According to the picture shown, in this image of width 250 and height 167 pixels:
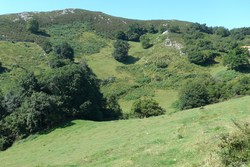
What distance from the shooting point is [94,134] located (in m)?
44.2

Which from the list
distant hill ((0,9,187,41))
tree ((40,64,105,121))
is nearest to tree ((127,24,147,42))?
distant hill ((0,9,187,41))

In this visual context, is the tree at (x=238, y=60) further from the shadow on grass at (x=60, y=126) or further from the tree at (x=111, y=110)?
the shadow on grass at (x=60, y=126)

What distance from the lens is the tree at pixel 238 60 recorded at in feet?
274

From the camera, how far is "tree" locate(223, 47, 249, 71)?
8338 centimetres

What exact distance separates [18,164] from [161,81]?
5688cm

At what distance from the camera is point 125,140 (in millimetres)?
35062

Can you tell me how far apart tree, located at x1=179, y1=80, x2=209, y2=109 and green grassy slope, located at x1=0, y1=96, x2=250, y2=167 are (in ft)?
63.2

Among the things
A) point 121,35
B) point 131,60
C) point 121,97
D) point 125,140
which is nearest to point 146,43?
point 131,60

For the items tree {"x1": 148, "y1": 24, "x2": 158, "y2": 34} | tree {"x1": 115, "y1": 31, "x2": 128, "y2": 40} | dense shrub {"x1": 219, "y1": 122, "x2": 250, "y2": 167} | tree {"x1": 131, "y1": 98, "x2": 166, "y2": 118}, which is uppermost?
dense shrub {"x1": 219, "y1": 122, "x2": 250, "y2": 167}

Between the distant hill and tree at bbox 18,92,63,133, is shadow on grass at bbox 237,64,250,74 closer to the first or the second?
tree at bbox 18,92,63,133

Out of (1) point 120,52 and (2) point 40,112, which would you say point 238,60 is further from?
(2) point 40,112

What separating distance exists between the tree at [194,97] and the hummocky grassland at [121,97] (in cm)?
352

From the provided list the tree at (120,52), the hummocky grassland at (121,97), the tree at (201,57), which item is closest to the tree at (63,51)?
the hummocky grassland at (121,97)

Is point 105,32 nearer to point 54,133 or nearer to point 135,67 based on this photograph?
point 135,67
